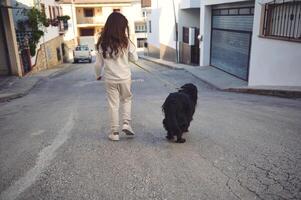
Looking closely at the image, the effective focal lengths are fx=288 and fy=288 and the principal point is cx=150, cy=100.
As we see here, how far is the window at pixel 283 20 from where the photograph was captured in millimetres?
8359

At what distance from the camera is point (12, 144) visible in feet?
13.9

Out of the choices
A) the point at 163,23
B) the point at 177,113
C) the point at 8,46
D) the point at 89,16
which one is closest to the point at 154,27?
the point at 163,23

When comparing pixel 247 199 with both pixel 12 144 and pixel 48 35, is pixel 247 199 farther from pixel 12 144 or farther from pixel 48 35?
pixel 48 35

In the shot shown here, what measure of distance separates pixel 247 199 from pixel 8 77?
14736mm

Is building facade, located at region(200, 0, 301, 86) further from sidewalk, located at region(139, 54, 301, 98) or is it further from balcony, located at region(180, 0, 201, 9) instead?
balcony, located at region(180, 0, 201, 9)

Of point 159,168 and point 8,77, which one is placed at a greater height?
point 159,168

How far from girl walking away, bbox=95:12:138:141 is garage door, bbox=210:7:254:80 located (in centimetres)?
973

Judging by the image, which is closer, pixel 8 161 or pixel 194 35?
pixel 8 161

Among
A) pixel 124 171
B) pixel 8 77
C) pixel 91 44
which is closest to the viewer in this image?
pixel 124 171

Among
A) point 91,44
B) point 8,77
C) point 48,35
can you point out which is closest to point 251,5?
point 8,77

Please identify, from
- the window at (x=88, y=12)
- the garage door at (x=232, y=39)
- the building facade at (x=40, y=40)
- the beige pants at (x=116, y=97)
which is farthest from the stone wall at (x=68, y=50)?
the beige pants at (x=116, y=97)

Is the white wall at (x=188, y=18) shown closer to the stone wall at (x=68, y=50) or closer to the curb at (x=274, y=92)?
the curb at (x=274, y=92)

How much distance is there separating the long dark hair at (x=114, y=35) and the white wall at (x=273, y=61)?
616 cm

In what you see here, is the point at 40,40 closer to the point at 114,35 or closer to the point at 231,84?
the point at 231,84
